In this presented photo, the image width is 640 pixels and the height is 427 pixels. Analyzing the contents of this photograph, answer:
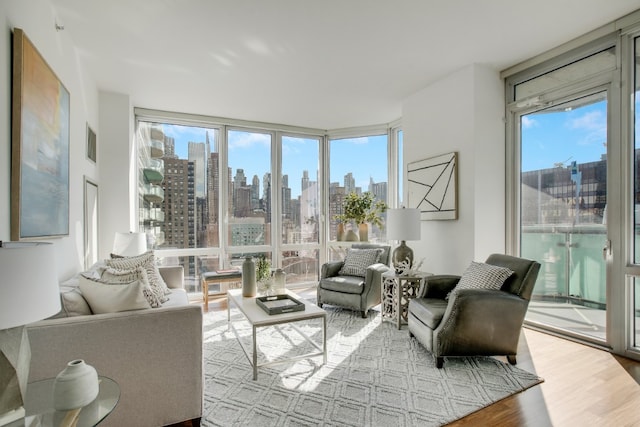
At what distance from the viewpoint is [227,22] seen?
2723mm

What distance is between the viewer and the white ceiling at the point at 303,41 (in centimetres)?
256

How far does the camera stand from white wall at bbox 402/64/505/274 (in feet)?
11.6

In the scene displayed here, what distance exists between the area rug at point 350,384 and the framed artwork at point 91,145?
93.1 inches

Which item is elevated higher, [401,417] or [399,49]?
[399,49]

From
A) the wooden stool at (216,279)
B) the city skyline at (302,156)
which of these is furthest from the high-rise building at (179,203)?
the wooden stool at (216,279)

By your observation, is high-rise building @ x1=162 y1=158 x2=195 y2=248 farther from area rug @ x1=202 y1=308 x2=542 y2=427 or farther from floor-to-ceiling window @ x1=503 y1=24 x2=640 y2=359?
floor-to-ceiling window @ x1=503 y1=24 x2=640 y2=359

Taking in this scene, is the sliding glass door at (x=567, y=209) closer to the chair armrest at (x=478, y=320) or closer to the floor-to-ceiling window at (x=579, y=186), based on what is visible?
the floor-to-ceiling window at (x=579, y=186)

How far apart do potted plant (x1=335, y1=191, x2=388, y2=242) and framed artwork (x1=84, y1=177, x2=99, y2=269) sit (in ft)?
11.1

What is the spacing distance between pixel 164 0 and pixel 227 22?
48cm

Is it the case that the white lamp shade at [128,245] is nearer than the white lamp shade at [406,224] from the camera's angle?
No

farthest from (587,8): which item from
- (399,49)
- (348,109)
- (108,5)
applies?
(108,5)

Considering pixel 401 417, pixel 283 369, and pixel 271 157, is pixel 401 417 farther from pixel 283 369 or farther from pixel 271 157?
pixel 271 157

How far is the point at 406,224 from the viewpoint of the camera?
11.6 feet

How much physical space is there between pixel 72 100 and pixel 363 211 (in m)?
3.87
